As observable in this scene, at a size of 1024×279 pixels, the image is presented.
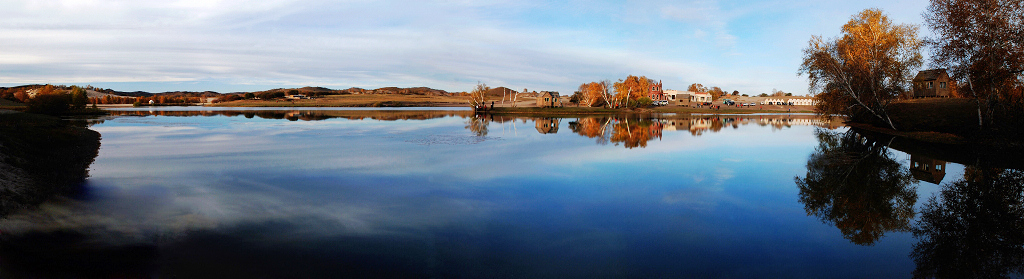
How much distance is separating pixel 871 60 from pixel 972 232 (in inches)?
1038

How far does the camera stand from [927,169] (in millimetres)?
14742

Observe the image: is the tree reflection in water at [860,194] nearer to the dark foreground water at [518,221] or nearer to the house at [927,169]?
the dark foreground water at [518,221]

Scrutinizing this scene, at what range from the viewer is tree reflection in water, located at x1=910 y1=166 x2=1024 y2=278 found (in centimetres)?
611

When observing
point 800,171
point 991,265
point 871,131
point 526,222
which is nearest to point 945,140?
point 871,131

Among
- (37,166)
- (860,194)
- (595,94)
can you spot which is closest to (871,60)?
(860,194)

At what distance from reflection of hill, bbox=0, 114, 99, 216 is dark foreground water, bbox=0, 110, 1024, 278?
44 cm

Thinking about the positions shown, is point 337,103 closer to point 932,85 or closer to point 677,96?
point 677,96

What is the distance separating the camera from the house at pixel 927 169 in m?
13.1

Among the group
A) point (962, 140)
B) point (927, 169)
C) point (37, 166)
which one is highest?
point (962, 140)

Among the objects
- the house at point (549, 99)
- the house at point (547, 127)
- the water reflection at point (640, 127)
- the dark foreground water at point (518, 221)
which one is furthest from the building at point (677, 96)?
the dark foreground water at point (518, 221)

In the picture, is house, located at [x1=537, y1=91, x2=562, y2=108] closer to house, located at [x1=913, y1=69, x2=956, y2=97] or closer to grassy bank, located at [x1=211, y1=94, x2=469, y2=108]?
grassy bank, located at [x1=211, y1=94, x2=469, y2=108]

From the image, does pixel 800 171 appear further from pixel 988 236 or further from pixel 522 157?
pixel 522 157

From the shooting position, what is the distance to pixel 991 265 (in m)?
6.18

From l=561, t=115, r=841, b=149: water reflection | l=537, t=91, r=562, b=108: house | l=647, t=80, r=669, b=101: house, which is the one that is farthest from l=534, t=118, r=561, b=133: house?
l=647, t=80, r=669, b=101: house
